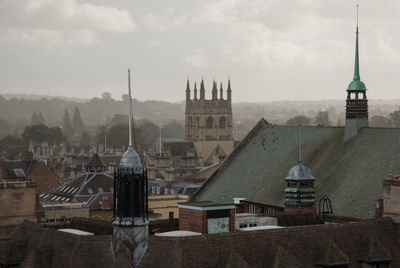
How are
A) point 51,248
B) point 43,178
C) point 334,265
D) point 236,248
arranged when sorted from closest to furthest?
→ point 236,248 < point 334,265 < point 51,248 < point 43,178

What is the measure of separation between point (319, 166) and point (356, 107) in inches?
254

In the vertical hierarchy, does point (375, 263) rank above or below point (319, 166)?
below

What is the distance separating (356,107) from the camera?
7469cm

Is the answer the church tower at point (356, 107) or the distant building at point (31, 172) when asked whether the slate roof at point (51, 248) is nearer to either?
the church tower at point (356, 107)

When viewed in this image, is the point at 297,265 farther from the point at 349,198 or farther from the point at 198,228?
the point at 349,198

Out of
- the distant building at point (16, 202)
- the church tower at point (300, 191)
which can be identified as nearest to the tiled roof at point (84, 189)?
the church tower at point (300, 191)

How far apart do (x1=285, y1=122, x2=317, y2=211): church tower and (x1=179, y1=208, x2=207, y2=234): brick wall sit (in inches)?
610

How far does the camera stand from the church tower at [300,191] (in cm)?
5834

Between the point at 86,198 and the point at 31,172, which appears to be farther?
the point at 31,172

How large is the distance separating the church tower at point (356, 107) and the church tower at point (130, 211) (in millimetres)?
38594

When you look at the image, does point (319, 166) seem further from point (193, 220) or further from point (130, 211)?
point (130, 211)

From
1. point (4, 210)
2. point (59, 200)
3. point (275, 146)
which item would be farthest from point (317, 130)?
point (59, 200)

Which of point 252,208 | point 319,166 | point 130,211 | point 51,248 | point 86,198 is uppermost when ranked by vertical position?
point 319,166

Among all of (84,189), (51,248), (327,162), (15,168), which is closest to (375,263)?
(51,248)
